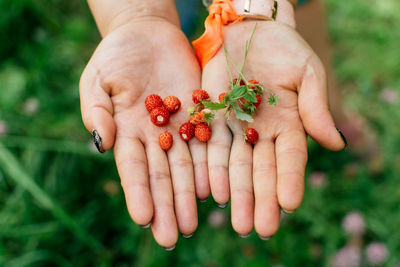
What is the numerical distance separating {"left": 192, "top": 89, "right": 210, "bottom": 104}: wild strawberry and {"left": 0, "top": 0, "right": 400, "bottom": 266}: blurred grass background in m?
1.14

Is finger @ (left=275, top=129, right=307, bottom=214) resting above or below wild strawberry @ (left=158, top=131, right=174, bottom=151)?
above

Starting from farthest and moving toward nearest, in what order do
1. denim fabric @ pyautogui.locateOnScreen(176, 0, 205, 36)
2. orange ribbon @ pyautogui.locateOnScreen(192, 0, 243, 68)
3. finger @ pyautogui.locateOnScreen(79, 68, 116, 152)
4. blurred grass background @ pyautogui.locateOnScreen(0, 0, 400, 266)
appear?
1. denim fabric @ pyautogui.locateOnScreen(176, 0, 205, 36)
2. blurred grass background @ pyautogui.locateOnScreen(0, 0, 400, 266)
3. orange ribbon @ pyautogui.locateOnScreen(192, 0, 243, 68)
4. finger @ pyautogui.locateOnScreen(79, 68, 116, 152)

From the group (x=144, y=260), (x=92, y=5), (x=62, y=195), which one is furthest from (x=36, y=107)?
(x=144, y=260)

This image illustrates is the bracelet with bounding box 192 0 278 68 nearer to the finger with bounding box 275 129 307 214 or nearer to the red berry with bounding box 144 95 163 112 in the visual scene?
the red berry with bounding box 144 95 163 112

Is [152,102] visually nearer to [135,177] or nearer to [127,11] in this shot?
[135,177]

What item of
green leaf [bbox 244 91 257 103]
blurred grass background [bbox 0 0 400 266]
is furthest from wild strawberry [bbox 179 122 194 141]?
blurred grass background [bbox 0 0 400 266]

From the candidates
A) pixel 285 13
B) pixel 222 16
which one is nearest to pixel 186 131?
pixel 222 16

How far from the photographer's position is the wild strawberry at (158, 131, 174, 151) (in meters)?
2.16

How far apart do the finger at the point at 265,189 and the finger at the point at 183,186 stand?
13.5 inches

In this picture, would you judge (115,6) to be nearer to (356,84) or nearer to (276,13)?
(276,13)

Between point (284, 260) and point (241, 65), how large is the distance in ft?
4.81

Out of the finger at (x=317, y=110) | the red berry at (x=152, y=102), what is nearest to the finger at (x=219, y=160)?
the red berry at (x=152, y=102)

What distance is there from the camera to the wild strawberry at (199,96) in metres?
2.29

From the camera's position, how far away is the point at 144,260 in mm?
2869
